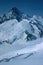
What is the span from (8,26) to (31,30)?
5.19 metres

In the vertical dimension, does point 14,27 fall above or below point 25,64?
above

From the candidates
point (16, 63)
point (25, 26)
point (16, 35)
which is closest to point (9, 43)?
point (16, 35)

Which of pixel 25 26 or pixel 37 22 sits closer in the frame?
pixel 25 26

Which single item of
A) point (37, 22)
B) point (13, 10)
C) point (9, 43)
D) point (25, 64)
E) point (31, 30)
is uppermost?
point (13, 10)

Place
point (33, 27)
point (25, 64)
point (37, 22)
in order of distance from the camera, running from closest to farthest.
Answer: point (25, 64), point (33, 27), point (37, 22)

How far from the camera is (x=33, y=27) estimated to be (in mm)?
34875

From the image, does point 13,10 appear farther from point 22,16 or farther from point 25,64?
point 25,64

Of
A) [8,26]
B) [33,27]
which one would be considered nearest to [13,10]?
[8,26]

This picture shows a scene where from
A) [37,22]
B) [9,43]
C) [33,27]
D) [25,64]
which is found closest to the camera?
[25,64]

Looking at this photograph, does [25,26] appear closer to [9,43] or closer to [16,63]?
[9,43]

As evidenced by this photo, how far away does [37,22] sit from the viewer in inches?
1537

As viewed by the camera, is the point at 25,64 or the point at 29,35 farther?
the point at 29,35

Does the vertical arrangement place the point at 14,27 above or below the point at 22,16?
below

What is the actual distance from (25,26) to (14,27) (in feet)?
9.91
